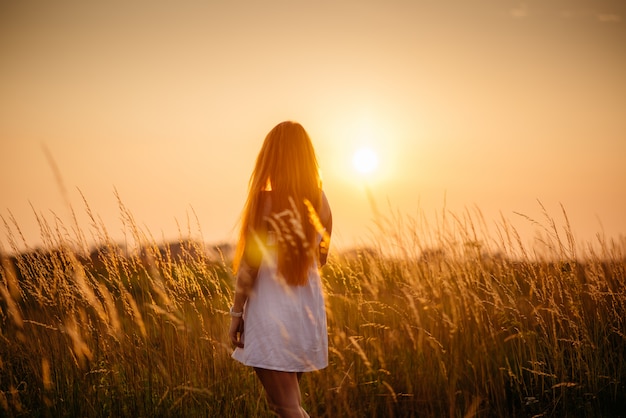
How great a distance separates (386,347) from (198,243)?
1758 mm

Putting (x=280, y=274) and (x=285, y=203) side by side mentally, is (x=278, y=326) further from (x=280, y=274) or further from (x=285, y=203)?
(x=285, y=203)

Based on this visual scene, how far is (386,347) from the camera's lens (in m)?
3.72

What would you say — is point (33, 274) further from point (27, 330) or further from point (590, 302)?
point (590, 302)

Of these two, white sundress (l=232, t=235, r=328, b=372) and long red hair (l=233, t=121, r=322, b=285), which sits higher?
long red hair (l=233, t=121, r=322, b=285)

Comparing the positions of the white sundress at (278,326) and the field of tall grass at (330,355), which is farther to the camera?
the field of tall grass at (330,355)

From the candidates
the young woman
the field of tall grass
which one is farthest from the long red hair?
the field of tall grass

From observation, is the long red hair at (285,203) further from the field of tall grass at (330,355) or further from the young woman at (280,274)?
the field of tall grass at (330,355)

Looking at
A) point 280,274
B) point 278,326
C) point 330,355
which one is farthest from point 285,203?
point 330,355

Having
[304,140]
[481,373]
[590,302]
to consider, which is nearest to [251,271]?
[304,140]

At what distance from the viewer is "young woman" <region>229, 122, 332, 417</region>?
2.24 metres

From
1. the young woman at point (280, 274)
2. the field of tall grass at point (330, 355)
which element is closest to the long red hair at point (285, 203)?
the young woman at point (280, 274)

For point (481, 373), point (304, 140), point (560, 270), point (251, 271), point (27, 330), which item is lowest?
point (481, 373)

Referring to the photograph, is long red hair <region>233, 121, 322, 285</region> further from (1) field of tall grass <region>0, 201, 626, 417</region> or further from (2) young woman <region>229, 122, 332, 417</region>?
(1) field of tall grass <region>0, 201, 626, 417</region>

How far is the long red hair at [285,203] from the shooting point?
226cm
